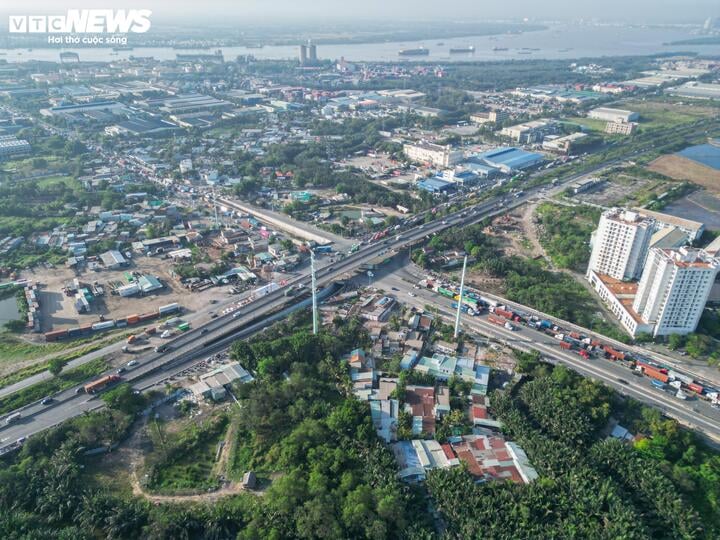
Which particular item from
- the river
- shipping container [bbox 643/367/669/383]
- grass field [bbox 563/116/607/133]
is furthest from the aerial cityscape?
the river

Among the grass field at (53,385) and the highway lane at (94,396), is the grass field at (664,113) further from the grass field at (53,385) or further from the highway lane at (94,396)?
the grass field at (53,385)

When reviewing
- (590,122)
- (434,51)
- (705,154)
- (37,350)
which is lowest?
(37,350)

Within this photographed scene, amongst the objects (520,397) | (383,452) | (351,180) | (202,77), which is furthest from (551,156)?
(202,77)

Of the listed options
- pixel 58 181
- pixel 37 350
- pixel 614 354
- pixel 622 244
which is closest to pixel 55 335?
pixel 37 350

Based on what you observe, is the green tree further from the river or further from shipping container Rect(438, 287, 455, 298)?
the river

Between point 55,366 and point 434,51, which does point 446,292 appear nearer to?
point 55,366
